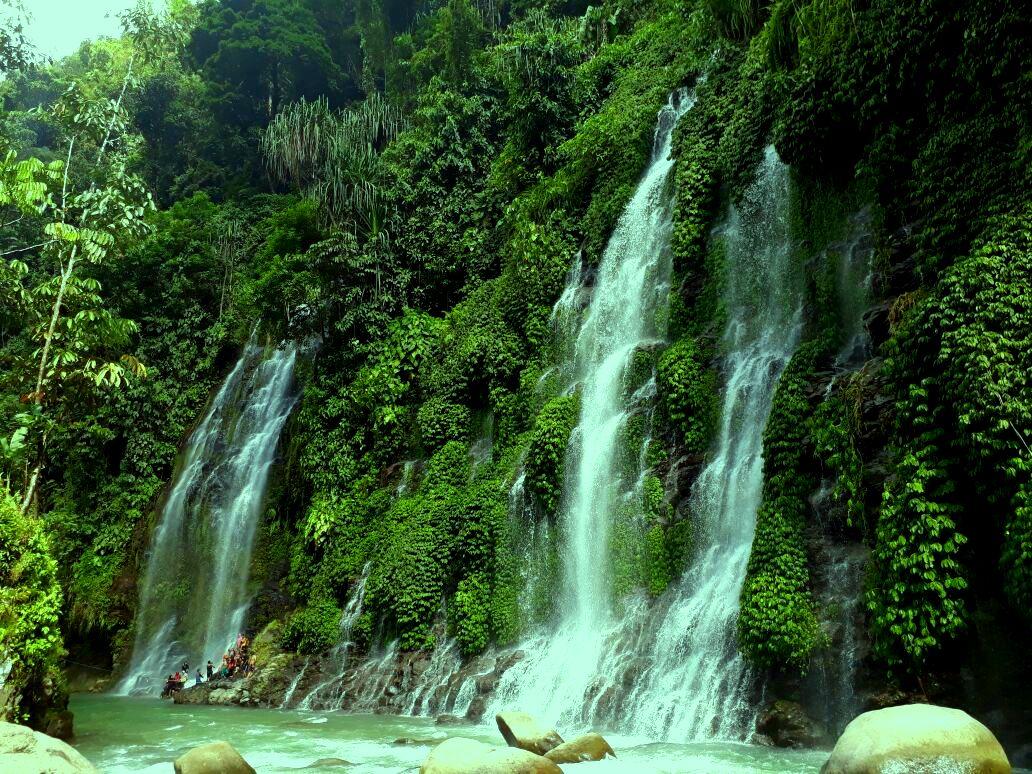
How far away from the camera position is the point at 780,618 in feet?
29.6

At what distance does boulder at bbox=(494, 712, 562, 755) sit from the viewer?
7793 millimetres

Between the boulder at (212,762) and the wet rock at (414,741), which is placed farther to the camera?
the wet rock at (414,741)

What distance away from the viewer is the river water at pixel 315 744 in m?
7.65

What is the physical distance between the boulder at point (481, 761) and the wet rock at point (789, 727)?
3.43 meters

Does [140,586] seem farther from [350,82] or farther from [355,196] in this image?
[350,82]

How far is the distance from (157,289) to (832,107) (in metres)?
24.7

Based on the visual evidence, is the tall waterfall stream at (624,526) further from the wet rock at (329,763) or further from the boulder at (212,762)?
the boulder at (212,762)

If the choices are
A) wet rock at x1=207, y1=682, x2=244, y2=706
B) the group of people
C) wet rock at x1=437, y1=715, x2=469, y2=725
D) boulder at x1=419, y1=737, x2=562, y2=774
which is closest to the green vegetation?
the group of people

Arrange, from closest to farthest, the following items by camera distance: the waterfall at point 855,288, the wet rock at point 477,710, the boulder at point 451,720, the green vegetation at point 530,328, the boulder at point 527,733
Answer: the boulder at point 527,733 → the green vegetation at point 530,328 → the waterfall at point 855,288 → the boulder at point 451,720 → the wet rock at point 477,710

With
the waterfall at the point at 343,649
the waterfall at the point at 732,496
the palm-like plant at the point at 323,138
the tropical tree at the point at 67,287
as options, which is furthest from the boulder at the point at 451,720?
the palm-like plant at the point at 323,138

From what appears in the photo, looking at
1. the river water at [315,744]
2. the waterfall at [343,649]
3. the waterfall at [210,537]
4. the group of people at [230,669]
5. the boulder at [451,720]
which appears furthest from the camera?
the waterfall at [210,537]

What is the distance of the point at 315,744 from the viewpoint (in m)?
10.2

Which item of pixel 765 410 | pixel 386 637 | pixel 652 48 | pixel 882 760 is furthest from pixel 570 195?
pixel 882 760

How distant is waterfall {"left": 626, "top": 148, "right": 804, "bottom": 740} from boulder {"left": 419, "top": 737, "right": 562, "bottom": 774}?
12.2 ft
